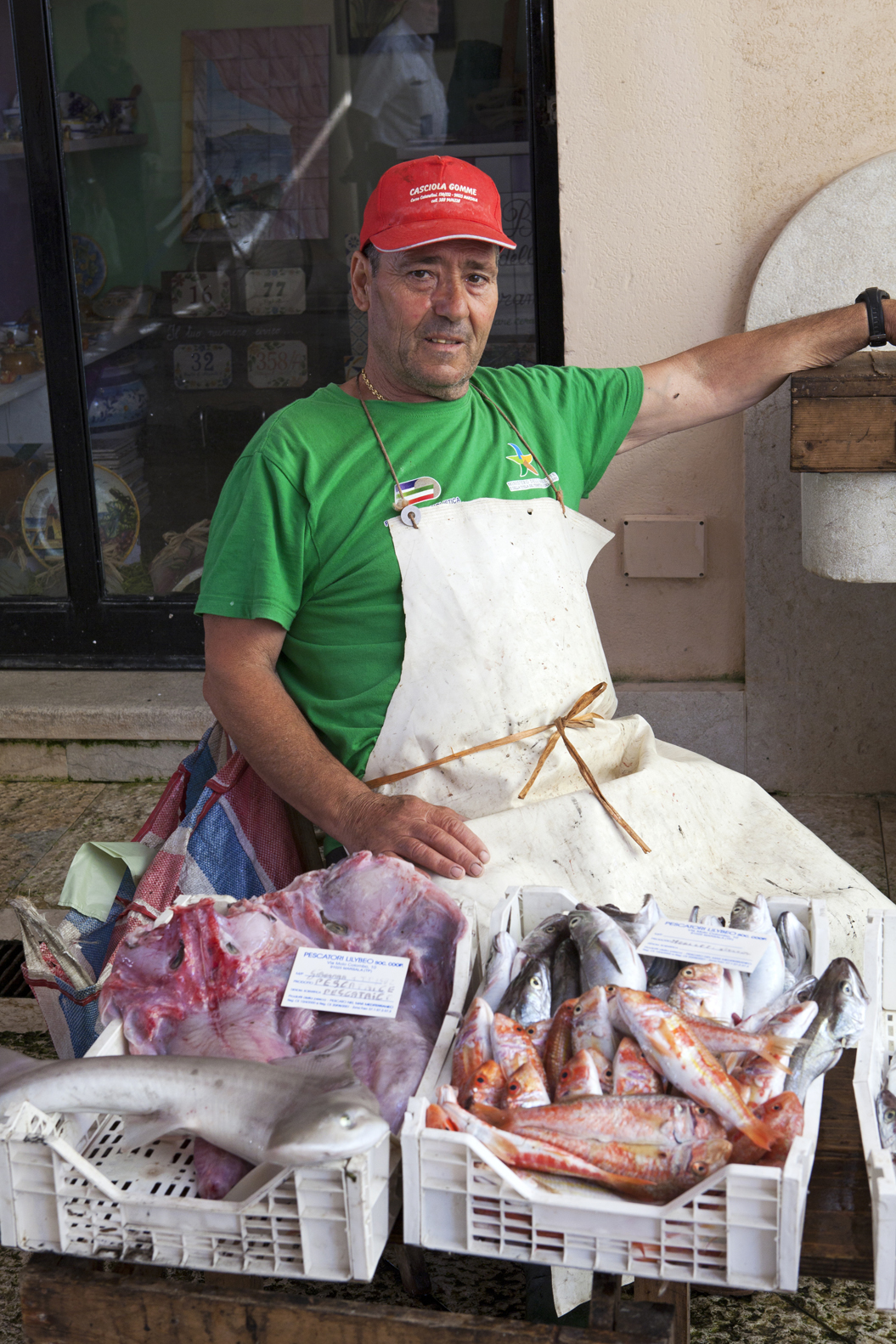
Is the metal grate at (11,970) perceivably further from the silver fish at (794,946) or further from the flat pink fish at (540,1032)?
the silver fish at (794,946)

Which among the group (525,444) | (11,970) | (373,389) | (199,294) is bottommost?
(11,970)

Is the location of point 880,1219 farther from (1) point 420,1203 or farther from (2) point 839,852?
(2) point 839,852

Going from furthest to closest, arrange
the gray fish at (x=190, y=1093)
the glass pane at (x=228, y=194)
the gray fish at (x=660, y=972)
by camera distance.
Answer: the glass pane at (x=228, y=194), the gray fish at (x=660, y=972), the gray fish at (x=190, y=1093)

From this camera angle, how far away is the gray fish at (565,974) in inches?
59.2

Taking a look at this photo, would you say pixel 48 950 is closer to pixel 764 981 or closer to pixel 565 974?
pixel 565 974

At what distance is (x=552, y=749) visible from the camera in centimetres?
211

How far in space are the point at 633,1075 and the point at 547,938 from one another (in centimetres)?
30

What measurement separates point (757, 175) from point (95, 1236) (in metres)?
2.84

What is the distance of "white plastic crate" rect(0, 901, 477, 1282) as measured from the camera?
3.95ft

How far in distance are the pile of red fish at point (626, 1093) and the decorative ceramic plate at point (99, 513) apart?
319cm

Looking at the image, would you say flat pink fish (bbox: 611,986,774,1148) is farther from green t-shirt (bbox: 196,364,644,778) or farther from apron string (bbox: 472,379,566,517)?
apron string (bbox: 472,379,566,517)

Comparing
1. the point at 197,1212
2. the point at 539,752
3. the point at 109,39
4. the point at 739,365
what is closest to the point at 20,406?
the point at 109,39

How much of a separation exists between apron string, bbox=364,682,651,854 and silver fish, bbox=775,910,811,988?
0.42 meters

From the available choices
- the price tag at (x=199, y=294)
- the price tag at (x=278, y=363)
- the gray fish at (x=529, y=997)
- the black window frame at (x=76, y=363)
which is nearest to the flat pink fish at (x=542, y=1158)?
the gray fish at (x=529, y=997)
